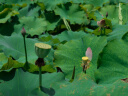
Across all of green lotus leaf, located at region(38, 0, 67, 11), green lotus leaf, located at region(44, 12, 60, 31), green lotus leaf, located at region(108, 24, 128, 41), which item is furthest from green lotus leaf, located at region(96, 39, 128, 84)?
green lotus leaf, located at region(38, 0, 67, 11)

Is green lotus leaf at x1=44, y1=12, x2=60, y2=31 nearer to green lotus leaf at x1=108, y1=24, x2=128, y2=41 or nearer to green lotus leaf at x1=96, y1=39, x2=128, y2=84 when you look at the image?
green lotus leaf at x1=108, y1=24, x2=128, y2=41

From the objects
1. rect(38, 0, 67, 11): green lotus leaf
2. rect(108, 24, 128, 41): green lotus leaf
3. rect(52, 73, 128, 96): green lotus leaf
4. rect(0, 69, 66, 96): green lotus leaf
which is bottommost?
rect(0, 69, 66, 96): green lotus leaf

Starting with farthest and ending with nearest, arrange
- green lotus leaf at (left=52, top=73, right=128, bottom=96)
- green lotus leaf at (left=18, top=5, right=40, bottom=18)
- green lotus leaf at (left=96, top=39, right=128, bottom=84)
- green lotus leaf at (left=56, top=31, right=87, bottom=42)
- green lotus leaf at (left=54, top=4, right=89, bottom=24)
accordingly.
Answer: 1. green lotus leaf at (left=18, top=5, right=40, bottom=18)
2. green lotus leaf at (left=54, top=4, right=89, bottom=24)
3. green lotus leaf at (left=56, top=31, right=87, bottom=42)
4. green lotus leaf at (left=96, top=39, right=128, bottom=84)
5. green lotus leaf at (left=52, top=73, right=128, bottom=96)

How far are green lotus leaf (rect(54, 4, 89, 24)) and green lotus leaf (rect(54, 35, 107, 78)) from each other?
41.8 inches

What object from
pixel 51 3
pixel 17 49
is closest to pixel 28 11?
pixel 51 3

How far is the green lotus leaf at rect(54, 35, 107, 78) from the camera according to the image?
1343 mm

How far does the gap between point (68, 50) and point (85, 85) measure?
22.1 inches

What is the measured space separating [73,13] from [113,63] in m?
1.68

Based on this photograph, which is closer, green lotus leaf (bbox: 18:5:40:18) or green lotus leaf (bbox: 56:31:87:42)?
green lotus leaf (bbox: 56:31:87:42)

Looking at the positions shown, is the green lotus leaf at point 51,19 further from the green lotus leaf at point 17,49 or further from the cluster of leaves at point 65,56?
the green lotus leaf at point 17,49

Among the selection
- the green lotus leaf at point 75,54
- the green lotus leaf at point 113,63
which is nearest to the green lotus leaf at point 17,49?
the green lotus leaf at point 75,54

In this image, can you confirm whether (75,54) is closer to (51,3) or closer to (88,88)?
(88,88)

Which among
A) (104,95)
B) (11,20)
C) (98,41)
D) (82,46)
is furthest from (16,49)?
(11,20)

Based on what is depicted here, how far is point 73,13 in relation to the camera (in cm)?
270
